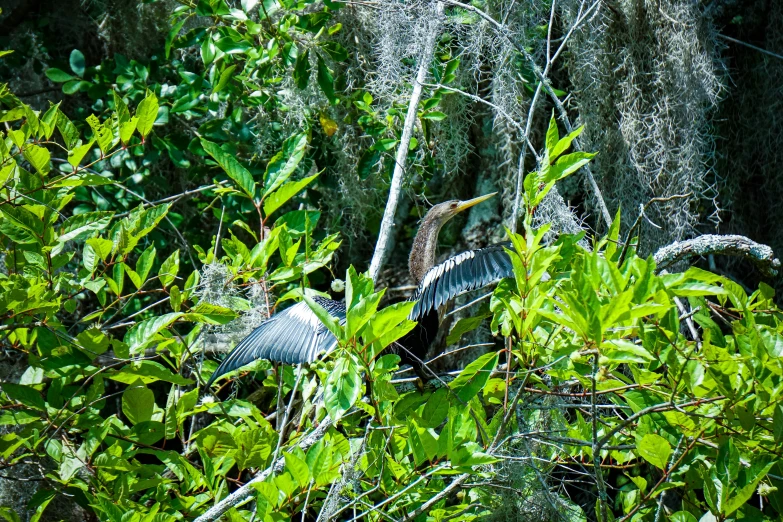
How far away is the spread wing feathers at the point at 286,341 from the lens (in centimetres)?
208

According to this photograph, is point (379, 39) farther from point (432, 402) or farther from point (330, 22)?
point (432, 402)

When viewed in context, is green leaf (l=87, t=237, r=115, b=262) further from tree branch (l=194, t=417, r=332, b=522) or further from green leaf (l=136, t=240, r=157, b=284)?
tree branch (l=194, t=417, r=332, b=522)

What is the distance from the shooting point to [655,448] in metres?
1.64

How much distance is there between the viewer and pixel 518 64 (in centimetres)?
279

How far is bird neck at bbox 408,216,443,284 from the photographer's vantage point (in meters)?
2.90

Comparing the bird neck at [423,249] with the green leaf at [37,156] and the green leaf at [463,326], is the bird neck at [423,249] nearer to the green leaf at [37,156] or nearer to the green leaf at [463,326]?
the green leaf at [463,326]

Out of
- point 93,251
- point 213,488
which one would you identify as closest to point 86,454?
point 213,488

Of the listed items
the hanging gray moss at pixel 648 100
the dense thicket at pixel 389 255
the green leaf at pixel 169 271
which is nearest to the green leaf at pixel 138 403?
the dense thicket at pixel 389 255

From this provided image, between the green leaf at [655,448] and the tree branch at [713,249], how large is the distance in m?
0.49

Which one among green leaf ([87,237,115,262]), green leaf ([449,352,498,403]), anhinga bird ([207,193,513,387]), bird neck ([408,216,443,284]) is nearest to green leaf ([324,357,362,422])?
green leaf ([449,352,498,403])

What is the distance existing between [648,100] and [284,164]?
1581 millimetres


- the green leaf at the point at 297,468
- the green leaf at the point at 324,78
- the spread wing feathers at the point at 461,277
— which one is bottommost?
the green leaf at the point at 297,468

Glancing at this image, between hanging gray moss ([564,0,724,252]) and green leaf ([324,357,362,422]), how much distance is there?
1.77 metres

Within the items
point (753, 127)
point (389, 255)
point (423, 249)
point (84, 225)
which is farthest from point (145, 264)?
point (753, 127)
